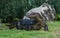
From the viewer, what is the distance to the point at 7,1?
567 inches

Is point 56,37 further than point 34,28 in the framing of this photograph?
No

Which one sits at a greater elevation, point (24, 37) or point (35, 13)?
point (35, 13)

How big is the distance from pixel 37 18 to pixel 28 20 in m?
0.61

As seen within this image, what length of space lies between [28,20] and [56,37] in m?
3.06

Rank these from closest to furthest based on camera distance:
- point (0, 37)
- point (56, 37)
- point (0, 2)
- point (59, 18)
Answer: point (0, 37)
point (56, 37)
point (0, 2)
point (59, 18)

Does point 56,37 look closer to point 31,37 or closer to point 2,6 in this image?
point 31,37

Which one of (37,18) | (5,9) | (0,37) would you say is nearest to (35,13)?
(37,18)

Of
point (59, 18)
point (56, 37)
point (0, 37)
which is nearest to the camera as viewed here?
point (0, 37)

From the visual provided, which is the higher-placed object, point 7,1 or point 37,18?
point 7,1

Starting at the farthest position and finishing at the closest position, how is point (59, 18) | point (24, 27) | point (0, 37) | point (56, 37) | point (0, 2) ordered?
point (59, 18), point (24, 27), point (0, 2), point (56, 37), point (0, 37)

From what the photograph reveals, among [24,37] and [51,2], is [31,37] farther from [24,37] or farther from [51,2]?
[51,2]

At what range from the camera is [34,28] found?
15.4 m

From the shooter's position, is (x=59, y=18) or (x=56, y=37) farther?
(x=59, y=18)

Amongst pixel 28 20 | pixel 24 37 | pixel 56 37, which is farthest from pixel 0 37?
pixel 28 20
